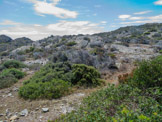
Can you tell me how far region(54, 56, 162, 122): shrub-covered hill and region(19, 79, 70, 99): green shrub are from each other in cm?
195

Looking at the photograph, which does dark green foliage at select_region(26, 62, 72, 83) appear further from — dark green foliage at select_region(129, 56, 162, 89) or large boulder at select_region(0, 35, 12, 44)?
large boulder at select_region(0, 35, 12, 44)

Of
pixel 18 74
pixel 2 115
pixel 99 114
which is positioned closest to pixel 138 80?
pixel 99 114

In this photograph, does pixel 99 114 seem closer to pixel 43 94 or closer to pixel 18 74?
pixel 43 94

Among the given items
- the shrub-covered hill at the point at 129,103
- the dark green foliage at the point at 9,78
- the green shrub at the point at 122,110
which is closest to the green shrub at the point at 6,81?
the dark green foliage at the point at 9,78

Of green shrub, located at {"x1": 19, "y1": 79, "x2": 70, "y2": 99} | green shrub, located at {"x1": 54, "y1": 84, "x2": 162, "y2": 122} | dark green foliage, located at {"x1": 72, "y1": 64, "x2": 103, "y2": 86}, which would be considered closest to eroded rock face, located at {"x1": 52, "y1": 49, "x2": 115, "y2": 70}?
dark green foliage, located at {"x1": 72, "y1": 64, "x2": 103, "y2": 86}

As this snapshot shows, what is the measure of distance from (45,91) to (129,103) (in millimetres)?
3955

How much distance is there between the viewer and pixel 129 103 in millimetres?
2900

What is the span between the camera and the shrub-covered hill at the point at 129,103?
224 cm

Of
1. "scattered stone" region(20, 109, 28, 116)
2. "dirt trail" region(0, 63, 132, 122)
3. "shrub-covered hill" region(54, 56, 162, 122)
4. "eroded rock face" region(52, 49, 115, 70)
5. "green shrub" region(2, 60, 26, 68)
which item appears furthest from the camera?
"green shrub" region(2, 60, 26, 68)

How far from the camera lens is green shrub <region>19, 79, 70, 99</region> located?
18.3 feet

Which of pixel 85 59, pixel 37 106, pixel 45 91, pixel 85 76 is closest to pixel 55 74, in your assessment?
pixel 45 91

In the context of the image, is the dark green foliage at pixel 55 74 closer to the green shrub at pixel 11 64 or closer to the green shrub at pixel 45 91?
the green shrub at pixel 45 91

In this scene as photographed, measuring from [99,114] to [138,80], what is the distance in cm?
248

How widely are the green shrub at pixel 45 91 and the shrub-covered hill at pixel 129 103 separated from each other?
1951 mm
